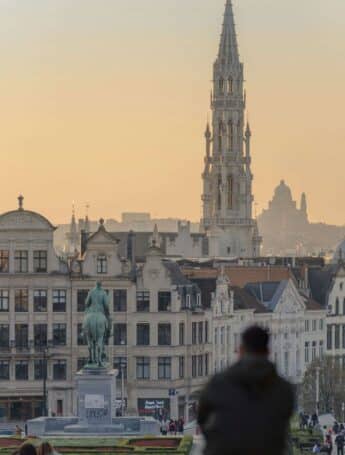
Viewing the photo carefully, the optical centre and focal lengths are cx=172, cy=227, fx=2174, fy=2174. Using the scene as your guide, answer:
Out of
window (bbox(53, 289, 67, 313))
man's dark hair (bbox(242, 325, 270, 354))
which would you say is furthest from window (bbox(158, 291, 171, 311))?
man's dark hair (bbox(242, 325, 270, 354))

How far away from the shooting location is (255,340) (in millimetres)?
12898

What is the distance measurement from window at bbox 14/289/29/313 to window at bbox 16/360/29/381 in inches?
109

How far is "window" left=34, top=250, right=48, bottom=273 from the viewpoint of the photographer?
11294 centimetres

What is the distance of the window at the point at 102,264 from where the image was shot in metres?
113

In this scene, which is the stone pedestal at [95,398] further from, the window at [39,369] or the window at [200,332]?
the window at [200,332]

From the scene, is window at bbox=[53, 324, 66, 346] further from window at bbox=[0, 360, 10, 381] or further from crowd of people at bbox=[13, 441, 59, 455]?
crowd of people at bbox=[13, 441, 59, 455]

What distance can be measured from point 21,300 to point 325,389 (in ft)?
56.3

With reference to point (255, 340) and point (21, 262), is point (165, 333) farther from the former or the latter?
point (255, 340)

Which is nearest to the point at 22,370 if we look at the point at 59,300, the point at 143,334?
the point at 59,300

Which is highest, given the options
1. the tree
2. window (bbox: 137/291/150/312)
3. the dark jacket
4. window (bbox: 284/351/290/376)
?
window (bbox: 137/291/150/312)

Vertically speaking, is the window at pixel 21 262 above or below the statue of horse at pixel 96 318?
above

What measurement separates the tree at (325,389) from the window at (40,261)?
15703 mm

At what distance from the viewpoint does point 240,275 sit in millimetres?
142500

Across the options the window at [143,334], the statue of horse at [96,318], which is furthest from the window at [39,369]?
the statue of horse at [96,318]
